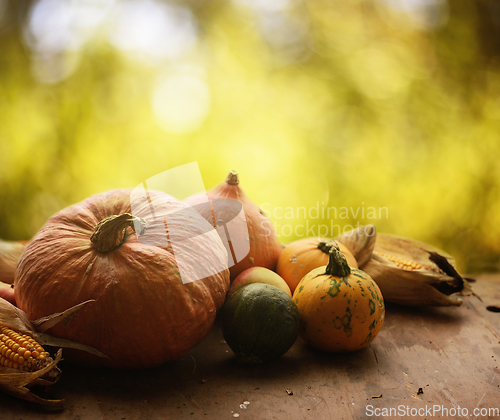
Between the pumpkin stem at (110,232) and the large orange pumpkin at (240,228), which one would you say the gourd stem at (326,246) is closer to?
the large orange pumpkin at (240,228)

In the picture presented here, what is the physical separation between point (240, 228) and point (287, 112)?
1325 millimetres

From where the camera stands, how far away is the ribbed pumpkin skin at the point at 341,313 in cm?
106

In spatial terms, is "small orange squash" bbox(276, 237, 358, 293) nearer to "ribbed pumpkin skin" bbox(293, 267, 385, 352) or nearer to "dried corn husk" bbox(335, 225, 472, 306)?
"dried corn husk" bbox(335, 225, 472, 306)

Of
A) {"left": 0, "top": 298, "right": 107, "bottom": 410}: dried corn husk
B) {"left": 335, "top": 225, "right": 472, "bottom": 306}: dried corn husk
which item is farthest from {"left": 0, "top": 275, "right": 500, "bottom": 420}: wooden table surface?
{"left": 335, "top": 225, "right": 472, "bottom": 306}: dried corn husk

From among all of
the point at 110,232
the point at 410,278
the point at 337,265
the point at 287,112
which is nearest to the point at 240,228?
the point at 337,265

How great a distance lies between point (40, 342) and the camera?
93cm

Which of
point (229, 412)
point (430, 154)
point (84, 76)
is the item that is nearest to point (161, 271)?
point (229, 412)

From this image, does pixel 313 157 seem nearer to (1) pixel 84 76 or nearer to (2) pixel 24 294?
(1) pixel 84 76

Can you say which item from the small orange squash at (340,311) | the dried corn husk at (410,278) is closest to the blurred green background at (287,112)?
the dried corn husk at (410,278)

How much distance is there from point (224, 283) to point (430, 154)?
1.85 meters

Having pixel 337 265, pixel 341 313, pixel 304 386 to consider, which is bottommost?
pixel 304 386

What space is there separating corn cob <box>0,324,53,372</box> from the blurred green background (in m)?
1.63

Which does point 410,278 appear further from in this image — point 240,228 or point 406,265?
point 240,228

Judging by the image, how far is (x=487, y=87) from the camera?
2369 mm
